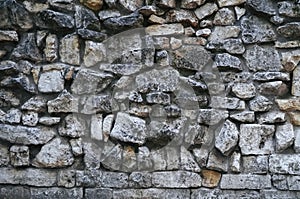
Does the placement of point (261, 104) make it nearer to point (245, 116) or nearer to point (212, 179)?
point (245, 116)

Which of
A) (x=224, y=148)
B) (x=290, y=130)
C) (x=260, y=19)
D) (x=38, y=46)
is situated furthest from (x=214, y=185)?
(x=38, y=46)

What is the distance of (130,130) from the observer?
2455mm

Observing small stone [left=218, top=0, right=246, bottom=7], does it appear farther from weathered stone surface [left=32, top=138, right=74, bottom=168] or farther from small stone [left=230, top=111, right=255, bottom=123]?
weathered stone surface [left=32, top=138, right=74, bottom=168]

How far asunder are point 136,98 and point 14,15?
96 centimetres

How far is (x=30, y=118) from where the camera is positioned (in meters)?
2.47

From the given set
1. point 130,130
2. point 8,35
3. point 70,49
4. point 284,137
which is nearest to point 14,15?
point 8,35

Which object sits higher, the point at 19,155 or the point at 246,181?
the point at 19,155

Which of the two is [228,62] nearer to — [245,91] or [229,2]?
[245,91]

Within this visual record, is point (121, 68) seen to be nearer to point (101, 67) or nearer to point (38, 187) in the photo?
point (101, 67)

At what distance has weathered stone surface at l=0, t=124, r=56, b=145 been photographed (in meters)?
2.47

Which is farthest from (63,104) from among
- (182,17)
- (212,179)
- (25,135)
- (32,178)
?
(212,179)

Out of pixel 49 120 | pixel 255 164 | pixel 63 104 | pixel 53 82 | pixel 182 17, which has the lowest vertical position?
pixel 255 164

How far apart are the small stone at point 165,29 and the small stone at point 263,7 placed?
18.5 inches

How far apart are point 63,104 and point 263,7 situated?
1436mm
